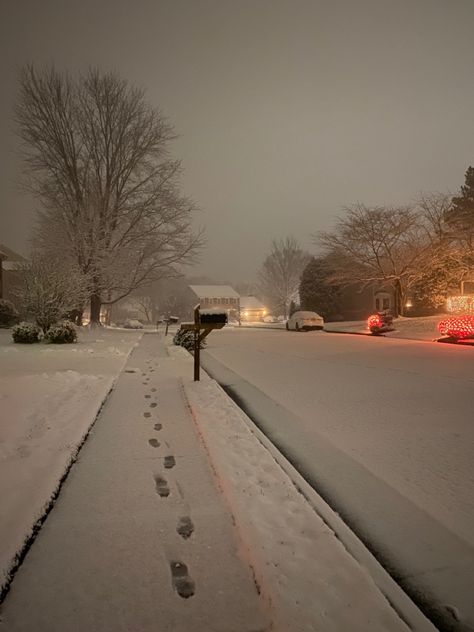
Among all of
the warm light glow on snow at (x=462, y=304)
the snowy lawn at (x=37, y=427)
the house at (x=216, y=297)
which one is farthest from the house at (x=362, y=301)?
the house at (x=216, y=297)

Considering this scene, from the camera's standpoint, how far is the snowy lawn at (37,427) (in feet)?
8.21

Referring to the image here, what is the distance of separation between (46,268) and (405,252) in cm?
2469

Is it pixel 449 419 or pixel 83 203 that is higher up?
pixel 83 203

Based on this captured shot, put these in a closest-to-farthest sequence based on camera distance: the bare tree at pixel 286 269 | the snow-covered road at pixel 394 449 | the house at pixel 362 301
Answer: the snow-covered road at pixel 394 449
the house at pixel 362 301
the bare tree at pixel 286 269

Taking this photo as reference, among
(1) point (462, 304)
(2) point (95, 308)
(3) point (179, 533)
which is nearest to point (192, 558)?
(3) point (179, 533)

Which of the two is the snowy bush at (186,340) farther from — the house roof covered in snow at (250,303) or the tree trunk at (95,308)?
the house roof covered in snow at (250,303)

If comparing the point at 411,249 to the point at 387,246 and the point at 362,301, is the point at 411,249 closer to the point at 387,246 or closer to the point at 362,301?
the point at 387,246

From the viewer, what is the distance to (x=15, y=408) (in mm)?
4895

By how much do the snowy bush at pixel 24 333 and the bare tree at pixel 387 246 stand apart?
75.4ft

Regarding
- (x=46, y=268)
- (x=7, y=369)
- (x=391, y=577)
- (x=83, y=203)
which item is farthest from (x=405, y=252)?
(x=391, y=577)

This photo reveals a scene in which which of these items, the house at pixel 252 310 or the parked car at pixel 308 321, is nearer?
the parked car at pixel 308 321

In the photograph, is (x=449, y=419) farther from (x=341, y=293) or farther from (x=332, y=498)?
(x=341, y=293)

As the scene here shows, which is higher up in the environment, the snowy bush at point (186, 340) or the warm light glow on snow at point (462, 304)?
the warm light glow on snow at point (462, 304)

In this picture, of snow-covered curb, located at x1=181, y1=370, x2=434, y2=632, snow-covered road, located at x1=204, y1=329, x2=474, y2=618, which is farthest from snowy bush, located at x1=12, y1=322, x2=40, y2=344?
snow-covered curb, located at x1=181, y1=370, x2=434, y2=632
